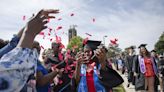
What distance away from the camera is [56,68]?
17.3 feet

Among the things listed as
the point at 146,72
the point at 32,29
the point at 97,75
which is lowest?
the point at 146,72

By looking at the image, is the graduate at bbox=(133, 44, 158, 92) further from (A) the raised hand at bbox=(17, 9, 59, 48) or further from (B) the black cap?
(A) the raised hand at bbox=(17, 9, 59, 48)

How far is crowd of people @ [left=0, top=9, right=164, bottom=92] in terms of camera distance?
2.03 m

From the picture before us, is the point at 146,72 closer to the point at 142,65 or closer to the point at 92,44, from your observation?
the point at 142,65

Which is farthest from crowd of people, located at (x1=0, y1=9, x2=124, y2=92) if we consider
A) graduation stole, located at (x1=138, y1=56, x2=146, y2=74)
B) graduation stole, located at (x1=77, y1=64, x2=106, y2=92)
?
graduation stole, located at (x1=138, y1=56, x2=146, y2=74)

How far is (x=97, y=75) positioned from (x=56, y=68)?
726 millimetres

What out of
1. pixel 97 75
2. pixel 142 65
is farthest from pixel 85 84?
pixel 142 65

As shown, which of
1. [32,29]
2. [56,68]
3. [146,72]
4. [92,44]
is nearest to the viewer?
[32,29]

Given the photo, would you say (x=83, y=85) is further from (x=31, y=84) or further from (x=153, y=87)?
(x=153, y=87)

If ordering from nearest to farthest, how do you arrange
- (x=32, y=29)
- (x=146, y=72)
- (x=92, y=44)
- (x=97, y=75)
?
1. (x=32, y=29)
2. (x=97, y=75)
3. (x=92, y=44)
4. (x=146, y=72)

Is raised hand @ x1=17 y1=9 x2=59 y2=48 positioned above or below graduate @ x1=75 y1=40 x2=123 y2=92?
above

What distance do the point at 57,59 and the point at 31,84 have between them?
4.65m

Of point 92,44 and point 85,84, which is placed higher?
point 92,44

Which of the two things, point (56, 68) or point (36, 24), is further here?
point (56, 68)
